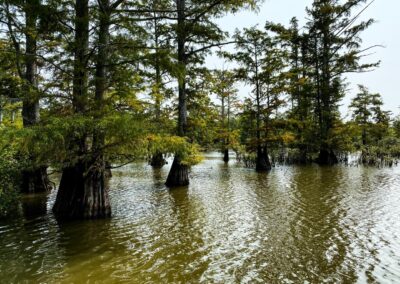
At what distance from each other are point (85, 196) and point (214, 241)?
11.3 ft

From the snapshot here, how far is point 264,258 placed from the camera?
17.2 feet

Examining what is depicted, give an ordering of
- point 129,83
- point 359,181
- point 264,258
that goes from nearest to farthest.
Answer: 1. point 264,258
2. point 129,83
3. point 359,181

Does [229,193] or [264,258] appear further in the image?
[229,193]

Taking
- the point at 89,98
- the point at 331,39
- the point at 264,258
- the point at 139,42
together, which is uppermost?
the point at 331,39

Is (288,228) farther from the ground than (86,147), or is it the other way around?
(86,147)

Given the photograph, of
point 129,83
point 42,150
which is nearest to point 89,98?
point 129,83

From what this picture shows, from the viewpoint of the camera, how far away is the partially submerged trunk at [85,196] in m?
7.58

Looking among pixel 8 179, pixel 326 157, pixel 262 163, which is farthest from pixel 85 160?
pixel 326 157

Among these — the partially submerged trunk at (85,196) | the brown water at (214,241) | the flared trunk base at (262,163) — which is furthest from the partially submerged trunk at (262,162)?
the partially submerged trunk at (85,196)

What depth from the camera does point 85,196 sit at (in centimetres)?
763

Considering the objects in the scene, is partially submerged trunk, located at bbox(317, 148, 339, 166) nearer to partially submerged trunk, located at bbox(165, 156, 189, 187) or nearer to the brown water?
the brown water

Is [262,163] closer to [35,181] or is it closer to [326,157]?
[326,157]

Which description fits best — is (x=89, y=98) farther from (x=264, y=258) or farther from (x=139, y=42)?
(x=264, y=258)

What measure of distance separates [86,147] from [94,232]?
1958mm
